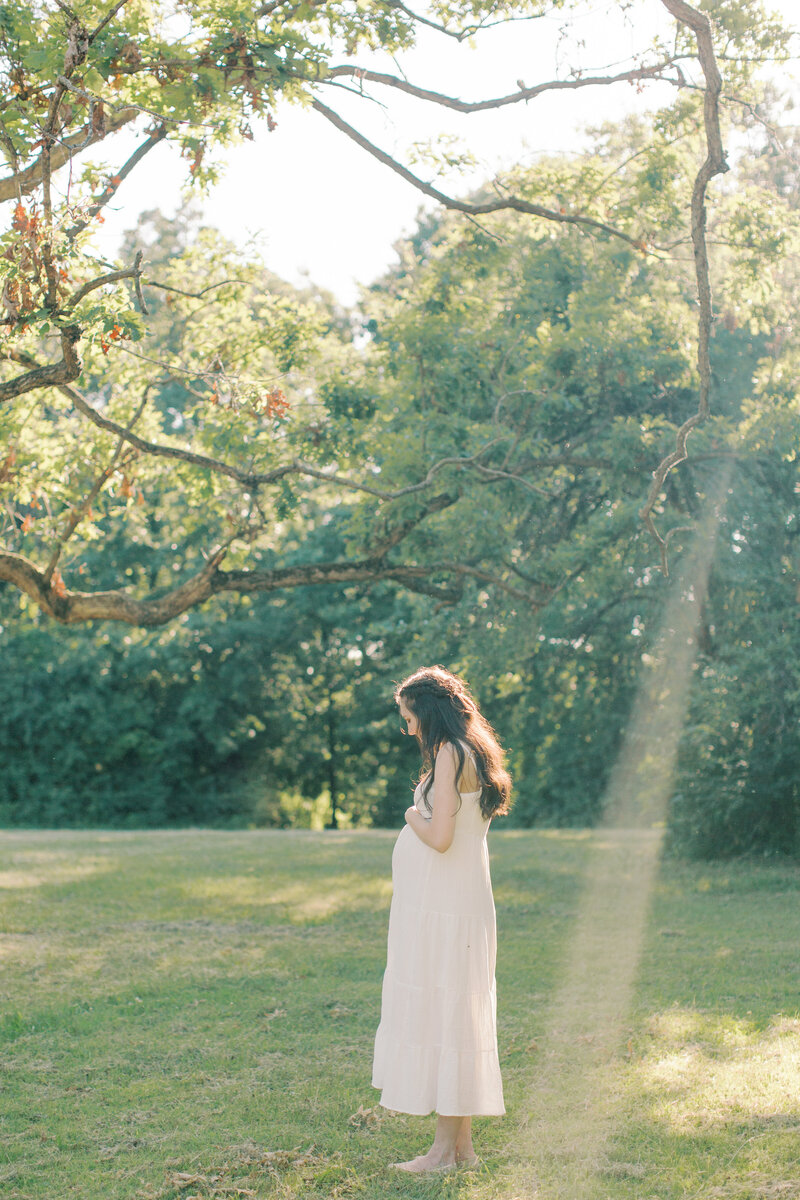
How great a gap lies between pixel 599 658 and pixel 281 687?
14.0 metres

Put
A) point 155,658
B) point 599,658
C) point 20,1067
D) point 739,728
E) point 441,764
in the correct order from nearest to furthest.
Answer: point 441,764 < point 20,1067 < point 739,728 < point 599,658 < point 155,658

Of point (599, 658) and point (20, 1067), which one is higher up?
point (599, 658)

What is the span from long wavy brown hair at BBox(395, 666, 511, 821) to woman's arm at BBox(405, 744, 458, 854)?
0.04 meters

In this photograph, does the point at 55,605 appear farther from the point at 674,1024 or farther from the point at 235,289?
the point at 674,1024

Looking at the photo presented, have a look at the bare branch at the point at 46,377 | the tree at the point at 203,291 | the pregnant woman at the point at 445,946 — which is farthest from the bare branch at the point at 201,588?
the pregnant woman at the point at 445,946

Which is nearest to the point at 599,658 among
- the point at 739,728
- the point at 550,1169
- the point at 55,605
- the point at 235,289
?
the point at 739,728

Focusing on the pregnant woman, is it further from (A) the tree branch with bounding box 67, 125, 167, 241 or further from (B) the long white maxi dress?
(A) the tree branch with bounding box 67, 125, 167, 241

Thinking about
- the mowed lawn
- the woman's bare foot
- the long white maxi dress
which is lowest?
the mowed lawn

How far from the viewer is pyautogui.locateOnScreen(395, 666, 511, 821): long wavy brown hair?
4.50 metres

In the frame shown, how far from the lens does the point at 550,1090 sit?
558 centimetres

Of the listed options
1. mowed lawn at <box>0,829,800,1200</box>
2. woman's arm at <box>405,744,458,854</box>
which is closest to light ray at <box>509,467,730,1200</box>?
mowed lawn at <box>0,829,800,1200</box>

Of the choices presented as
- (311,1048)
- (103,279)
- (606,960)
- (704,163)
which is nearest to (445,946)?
(311,1048)

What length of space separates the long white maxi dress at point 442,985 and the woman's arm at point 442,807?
10 centimetres

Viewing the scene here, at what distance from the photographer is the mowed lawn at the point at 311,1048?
4504 millimetres
